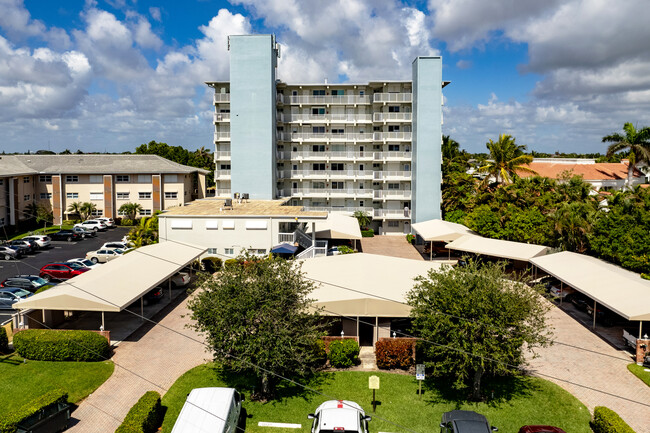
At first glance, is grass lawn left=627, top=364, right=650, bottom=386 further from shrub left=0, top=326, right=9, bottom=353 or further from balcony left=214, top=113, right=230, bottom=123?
balcony left=214, top=113, right=230, bottom=123

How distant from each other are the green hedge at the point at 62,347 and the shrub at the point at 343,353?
10.3m

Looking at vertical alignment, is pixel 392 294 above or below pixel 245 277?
below

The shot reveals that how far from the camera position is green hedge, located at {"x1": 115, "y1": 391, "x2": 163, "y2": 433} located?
1506 cm

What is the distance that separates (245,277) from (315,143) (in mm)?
42044

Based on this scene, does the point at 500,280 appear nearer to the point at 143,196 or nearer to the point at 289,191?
the point at 289,191

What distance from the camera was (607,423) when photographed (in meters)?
15.3

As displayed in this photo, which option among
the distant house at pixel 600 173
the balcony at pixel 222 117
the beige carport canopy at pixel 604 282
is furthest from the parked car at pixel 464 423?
the distant house at pixel 600 173

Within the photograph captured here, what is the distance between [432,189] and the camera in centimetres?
5547

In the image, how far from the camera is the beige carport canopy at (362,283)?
22.3 meters

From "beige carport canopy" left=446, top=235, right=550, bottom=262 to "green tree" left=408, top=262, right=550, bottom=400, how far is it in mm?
18402

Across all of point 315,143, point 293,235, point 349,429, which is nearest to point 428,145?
point 315,143

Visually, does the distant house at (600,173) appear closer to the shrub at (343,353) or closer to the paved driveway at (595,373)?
the paved driveway at (595,373)

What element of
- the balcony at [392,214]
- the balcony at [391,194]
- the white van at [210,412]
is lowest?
the white van at [210,412]

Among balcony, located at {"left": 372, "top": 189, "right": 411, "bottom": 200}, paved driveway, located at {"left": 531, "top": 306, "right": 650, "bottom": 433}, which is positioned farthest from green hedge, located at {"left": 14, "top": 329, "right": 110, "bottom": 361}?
balcony, located at {"left": 372, "top": 189, "right": 411, "bottom": 200}
